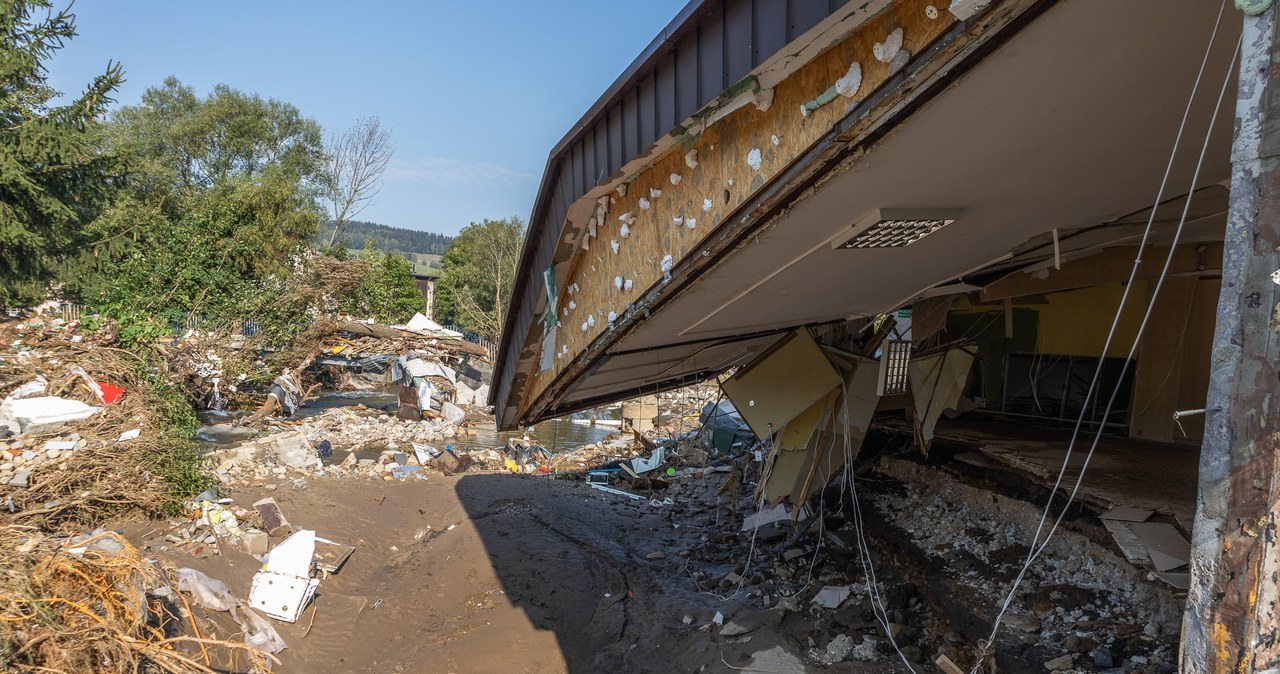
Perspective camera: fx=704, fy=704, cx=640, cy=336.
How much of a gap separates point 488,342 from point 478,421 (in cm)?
1104

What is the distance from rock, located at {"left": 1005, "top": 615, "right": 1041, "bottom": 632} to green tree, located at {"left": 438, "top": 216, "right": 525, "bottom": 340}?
101 ft

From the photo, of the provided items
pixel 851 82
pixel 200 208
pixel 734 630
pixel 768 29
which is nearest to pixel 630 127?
pixel 768 29

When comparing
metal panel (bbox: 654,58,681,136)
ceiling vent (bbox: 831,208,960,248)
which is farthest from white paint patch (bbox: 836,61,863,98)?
ceiling vent (bbox: 831,208,960,248)

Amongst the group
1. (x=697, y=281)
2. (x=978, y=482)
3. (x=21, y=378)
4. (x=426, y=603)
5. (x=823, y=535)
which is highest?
(x=697, y=281)

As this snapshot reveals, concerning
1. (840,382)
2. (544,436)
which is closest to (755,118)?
(840,382)

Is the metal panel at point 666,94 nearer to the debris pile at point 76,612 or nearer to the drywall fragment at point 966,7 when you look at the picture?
the drywall fragment at point 966,7

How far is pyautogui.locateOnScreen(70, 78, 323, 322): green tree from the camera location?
763 inches

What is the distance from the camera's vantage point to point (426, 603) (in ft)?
25.3

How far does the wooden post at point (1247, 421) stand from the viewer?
1588 millimetres

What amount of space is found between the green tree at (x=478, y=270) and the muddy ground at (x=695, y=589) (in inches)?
995

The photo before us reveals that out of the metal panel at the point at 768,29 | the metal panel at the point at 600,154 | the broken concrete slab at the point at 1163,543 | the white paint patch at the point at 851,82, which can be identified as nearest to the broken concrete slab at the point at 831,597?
the broken concrete slab at the point at 1163,543

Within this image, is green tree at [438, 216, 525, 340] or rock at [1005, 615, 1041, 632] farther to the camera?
green tree at [438, 216, 525, 340]

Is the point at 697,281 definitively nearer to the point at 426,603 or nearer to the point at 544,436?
the point at 426,603

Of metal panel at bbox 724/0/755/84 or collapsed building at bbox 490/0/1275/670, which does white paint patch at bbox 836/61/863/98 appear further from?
metal panel at bbox 724/0/755/84
